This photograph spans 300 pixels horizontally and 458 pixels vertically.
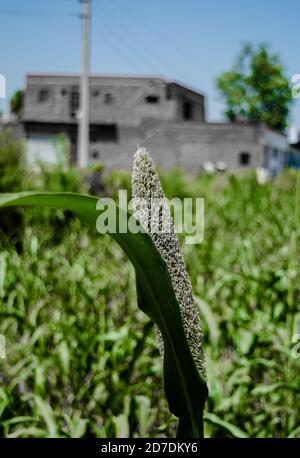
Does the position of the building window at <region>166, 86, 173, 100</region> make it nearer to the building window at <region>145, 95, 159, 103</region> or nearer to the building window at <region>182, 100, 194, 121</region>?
the building window at <region>145, 95, 159, 103</region>

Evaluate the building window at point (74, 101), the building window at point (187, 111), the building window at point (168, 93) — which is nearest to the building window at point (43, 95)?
the building window at point (74, 101)

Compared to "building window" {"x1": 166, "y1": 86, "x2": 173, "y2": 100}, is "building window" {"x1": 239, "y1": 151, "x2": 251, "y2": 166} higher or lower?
"building window" {"x1": 166, "y1": 86, "x2": 173, "y2": 100}

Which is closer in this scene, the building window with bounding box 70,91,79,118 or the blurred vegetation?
the blurred vegetation

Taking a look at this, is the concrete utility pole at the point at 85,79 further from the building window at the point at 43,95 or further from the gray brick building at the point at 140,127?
the building window at the point at 43,95

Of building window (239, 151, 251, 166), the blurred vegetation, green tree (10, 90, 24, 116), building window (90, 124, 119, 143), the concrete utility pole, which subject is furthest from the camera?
green tree (10, 90, 24, 116)

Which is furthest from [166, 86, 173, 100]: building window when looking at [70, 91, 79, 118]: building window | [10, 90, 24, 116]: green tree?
[10, 90, 24, 116]: green tree

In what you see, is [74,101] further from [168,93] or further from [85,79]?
[85,79]
